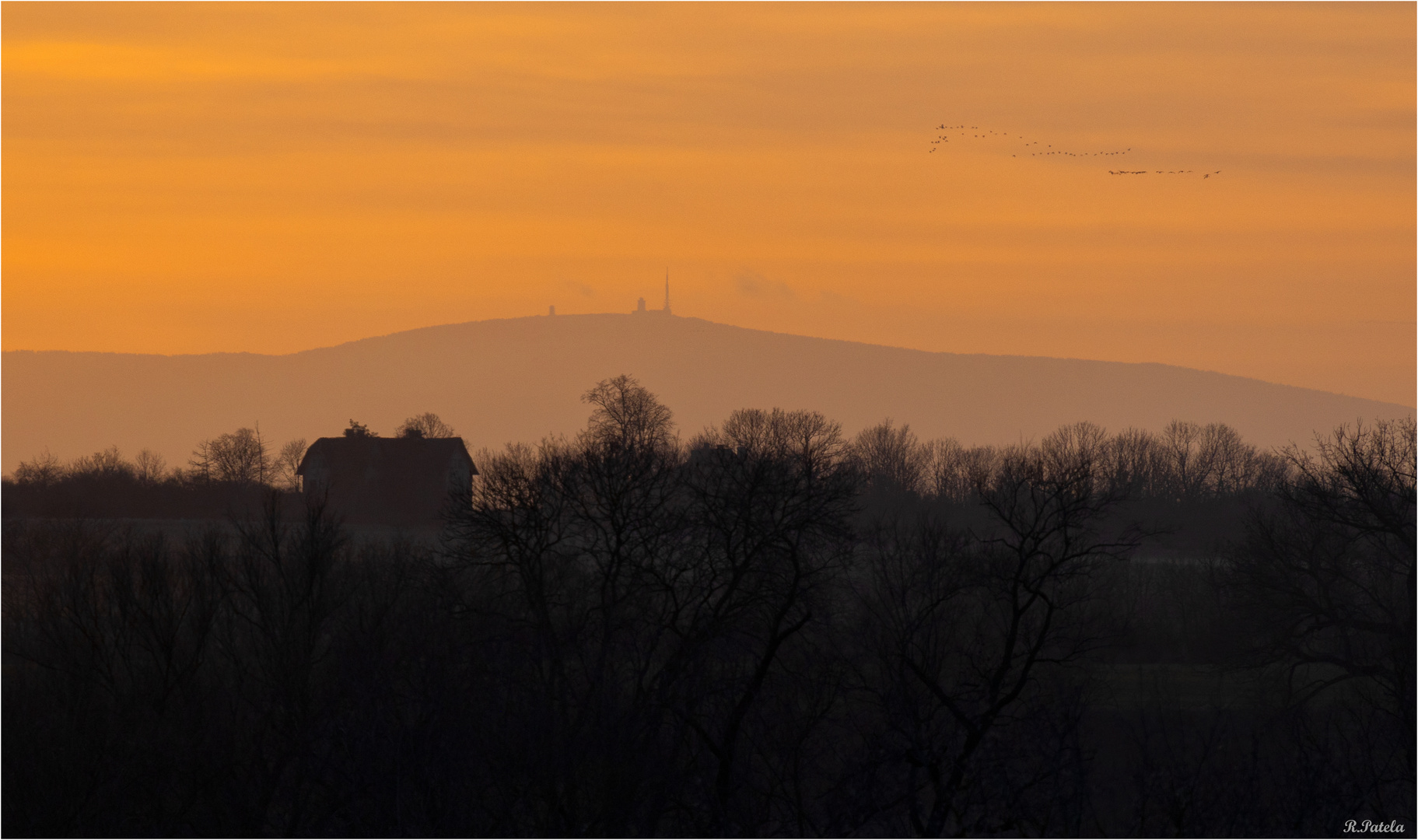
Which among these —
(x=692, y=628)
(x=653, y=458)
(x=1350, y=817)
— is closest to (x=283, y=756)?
(x=692, y=628)

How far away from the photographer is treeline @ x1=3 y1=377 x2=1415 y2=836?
38.9 meters

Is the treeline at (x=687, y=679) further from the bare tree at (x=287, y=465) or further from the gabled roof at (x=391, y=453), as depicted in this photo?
the bare tree at (x=287, y=465)

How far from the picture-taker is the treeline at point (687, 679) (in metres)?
38.9

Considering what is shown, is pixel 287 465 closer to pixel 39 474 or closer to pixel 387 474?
pixel 39 474

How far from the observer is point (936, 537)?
52.7 metres

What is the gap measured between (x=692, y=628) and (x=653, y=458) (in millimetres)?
8250

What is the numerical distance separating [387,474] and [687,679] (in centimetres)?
8079

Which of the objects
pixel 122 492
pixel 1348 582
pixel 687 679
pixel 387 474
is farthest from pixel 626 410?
pixel 687 679

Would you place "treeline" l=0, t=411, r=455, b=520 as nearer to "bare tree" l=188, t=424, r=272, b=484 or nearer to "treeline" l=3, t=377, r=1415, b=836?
"bare tree" l=188, t=424, r=272, b=484

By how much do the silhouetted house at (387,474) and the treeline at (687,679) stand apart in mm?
56147

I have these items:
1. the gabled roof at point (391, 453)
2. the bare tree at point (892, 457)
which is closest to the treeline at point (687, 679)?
the gabled roof at point (391, 453)

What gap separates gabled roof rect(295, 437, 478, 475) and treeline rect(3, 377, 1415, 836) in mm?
61659

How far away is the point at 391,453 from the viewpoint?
120562mm

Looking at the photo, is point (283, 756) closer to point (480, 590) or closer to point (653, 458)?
point (480, 590)
